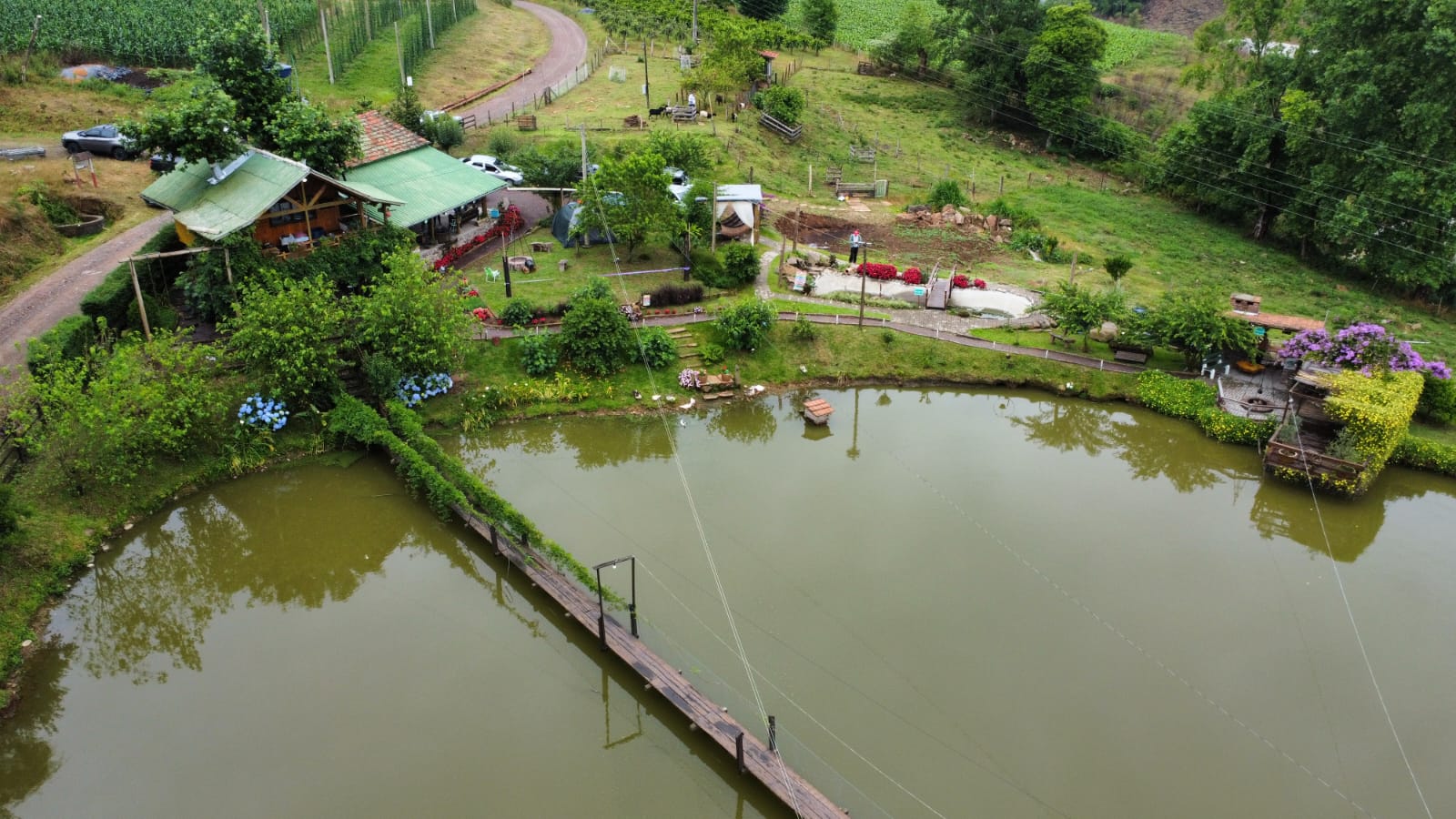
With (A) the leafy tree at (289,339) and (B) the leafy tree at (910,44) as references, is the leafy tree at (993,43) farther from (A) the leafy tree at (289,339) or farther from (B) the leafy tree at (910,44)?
(A) the leafy tree at (289,339)

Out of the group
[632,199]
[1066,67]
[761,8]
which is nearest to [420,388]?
[632,199]

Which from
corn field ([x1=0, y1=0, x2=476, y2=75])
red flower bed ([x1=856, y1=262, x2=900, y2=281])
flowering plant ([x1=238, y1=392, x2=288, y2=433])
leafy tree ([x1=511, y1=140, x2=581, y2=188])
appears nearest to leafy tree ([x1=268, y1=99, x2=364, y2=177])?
leafy tree ([x1=511, y1=140, x2=581, y2=188])

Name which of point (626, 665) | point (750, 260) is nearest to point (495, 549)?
point (626, 665)

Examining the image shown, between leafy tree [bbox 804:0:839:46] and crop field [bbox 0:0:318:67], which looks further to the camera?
leafy tree [bbox 804:0:839:46]

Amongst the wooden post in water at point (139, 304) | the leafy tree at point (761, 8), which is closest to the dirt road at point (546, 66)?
the leafy tree at point (761, 8)

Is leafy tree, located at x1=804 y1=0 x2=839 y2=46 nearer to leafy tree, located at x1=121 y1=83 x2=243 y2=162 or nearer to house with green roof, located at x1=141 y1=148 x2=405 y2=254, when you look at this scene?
house with green roof, located at x1=141 y1=148 x2=405 y2=254

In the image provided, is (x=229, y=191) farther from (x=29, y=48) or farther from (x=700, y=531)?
(x=29, y=48)

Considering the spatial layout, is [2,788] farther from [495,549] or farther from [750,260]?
[750,260]
